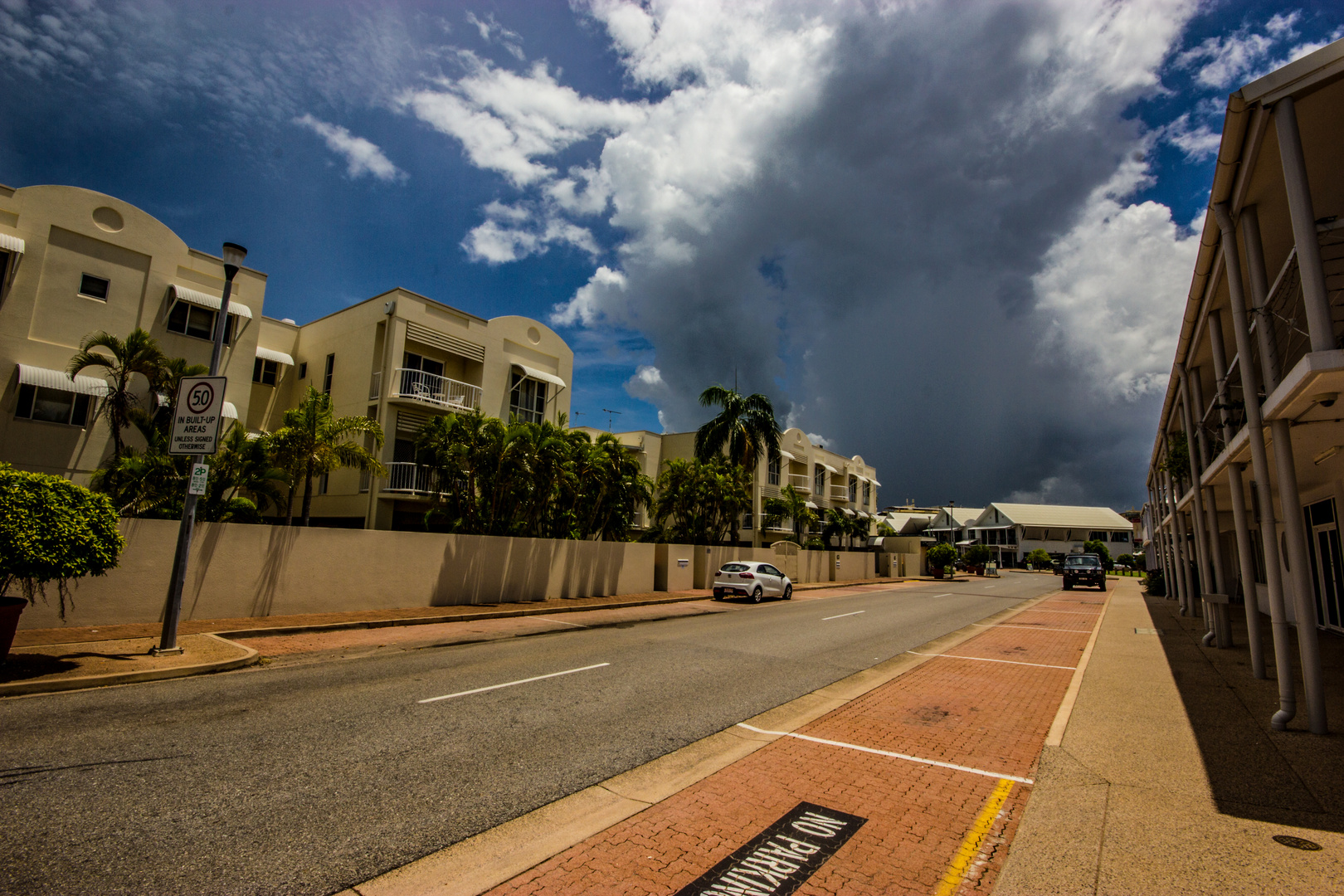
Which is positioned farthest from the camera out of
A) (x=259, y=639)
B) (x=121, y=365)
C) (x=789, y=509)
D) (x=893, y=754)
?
(x=789, y=509)

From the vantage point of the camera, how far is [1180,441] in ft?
59.9

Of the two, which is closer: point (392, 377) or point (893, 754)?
point (893, 754)

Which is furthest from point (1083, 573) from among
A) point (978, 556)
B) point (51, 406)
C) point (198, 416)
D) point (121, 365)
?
point (51, 406)

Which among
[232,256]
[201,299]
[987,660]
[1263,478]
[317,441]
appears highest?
[201,299]

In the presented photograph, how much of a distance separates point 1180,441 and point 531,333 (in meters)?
23.4

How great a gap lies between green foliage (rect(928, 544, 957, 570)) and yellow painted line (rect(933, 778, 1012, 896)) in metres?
50.0

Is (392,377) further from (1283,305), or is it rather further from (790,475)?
(790,475)

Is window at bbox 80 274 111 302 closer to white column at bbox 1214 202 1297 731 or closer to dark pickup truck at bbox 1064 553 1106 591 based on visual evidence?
white column at bbox 1214 202 1297 731

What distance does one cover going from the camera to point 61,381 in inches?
698

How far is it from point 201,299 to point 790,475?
4075 centimetres

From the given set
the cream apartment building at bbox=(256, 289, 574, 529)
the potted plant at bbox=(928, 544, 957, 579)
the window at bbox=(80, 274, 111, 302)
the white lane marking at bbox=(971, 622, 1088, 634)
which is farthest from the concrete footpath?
the potted plant at bbox=(928, 544, 957, 579)

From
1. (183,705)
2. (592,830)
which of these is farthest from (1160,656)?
(183,705)

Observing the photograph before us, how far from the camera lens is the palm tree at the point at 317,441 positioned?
17750mm

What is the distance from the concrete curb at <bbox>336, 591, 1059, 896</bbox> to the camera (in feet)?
12.1
